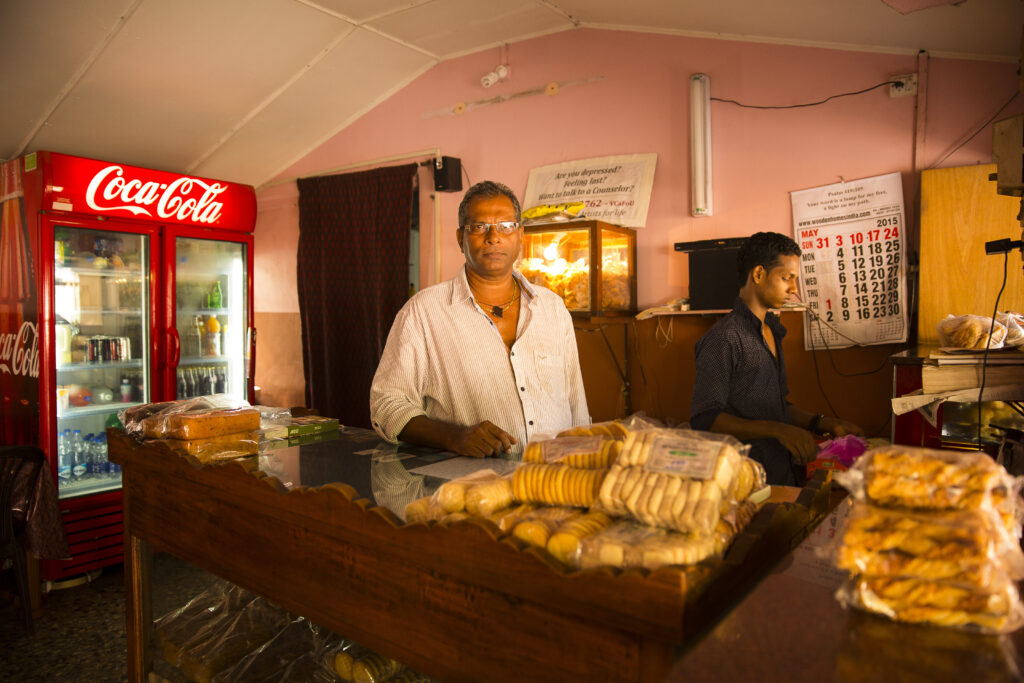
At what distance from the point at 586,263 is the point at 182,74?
299 centimetres

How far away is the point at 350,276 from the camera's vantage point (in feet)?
18.0

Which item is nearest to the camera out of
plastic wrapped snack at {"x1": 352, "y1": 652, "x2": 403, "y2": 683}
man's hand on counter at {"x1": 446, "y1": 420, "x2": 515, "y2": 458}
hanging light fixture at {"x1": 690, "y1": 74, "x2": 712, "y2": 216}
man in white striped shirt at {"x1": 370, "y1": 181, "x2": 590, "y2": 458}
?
plastic wrapped snack at {"x1": 352, "y1": 652, "x2": 403, "y2": 683}

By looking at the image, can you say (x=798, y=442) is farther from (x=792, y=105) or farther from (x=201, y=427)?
(x=792, y=105)

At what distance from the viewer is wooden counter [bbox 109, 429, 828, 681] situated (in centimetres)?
99

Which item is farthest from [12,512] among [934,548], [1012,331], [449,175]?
[1012,331]

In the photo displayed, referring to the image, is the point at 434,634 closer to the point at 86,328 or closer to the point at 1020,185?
the point at 1020,185

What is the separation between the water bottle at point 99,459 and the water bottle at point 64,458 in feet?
0.46

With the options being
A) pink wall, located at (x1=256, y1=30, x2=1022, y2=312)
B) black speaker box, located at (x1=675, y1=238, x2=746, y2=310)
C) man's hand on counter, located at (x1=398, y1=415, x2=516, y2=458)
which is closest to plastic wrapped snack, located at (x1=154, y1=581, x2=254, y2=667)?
man's hand on counter, located at (x1=398, y1=415, x2=516, y2=458)

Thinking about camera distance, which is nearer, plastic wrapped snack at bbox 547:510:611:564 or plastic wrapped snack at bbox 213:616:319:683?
plastic wrapped snack at bbox 547:510:611:564

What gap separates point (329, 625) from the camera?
1.49 m

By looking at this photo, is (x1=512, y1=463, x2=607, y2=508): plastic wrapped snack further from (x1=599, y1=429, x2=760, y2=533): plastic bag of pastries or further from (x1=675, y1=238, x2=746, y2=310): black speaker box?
(x1=675, y1=238, x2=746, y2=310): black speaker box

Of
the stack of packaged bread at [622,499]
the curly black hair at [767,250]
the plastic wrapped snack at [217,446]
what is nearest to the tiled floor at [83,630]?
the plastic wrapped snack at [217,446]

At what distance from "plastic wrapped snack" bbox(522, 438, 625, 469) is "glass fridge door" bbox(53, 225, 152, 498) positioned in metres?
3.85

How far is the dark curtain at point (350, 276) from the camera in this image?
5.21 metres
